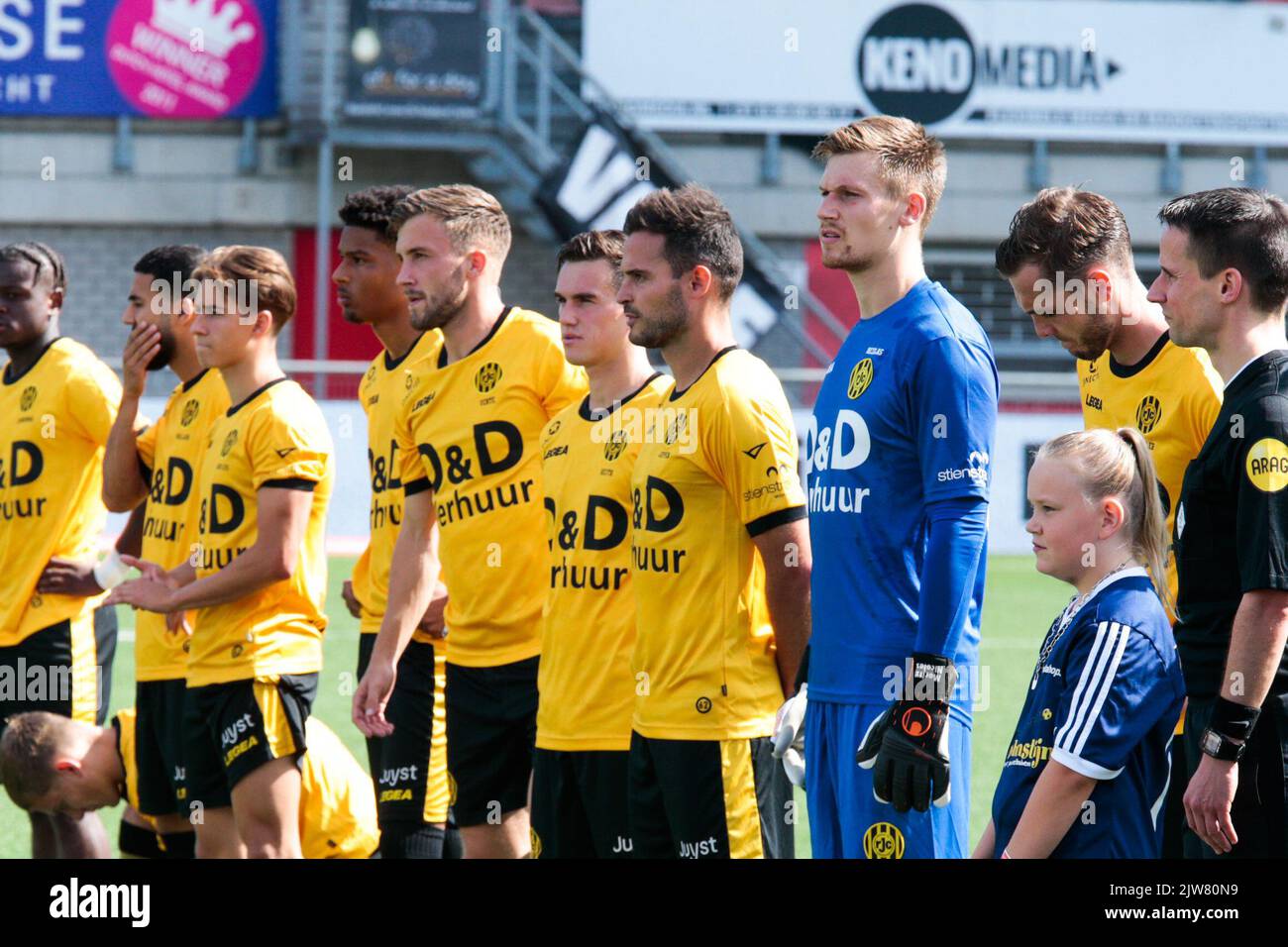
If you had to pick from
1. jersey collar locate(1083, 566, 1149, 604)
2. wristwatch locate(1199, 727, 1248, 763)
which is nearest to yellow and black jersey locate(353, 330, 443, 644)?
jersey collar locate(1083, 566, 1149, 604)

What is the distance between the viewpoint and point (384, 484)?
19.5ft

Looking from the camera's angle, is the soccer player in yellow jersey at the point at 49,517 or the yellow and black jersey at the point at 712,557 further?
the soccer player in yellow jersey at the point at 49,517

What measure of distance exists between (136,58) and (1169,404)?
714 inches

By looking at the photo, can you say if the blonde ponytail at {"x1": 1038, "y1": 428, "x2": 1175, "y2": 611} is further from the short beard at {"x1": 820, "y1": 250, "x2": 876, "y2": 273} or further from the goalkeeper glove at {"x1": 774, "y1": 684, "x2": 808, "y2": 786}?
the goalkeeper glove at {"x1": 774, "y1": 684, "x2": 808, "y2": 786}

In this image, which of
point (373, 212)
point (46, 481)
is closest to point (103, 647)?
point (46, 481)

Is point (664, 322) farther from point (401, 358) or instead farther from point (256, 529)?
point (401, 358)

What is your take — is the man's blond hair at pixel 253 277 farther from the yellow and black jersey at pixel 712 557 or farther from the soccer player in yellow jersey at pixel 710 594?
the yellow and black jersey at pixel 712 557

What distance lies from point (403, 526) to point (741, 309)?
47.8 feet

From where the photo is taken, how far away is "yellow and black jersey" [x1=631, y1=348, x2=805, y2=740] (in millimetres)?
4270

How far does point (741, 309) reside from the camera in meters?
19.8

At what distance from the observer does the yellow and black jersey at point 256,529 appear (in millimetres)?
5391

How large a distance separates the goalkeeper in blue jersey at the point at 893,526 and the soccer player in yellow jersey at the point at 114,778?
2063mm

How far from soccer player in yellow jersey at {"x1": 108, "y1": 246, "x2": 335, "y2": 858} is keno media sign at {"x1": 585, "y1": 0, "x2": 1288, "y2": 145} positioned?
1573 centimetres

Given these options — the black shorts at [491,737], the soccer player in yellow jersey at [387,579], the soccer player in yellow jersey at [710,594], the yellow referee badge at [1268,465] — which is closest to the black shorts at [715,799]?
the soccer player in yellow jersey at [710,594]
